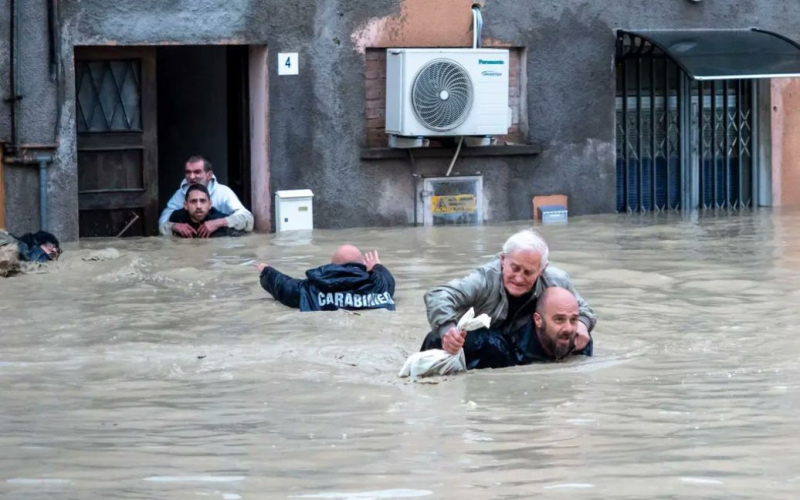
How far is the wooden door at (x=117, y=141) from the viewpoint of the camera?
15.4 meters

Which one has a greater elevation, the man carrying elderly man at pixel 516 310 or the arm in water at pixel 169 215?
the arm in water at pixel 169 215

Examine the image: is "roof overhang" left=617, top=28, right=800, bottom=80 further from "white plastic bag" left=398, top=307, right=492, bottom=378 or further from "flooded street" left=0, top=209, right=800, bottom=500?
"white plastic bag" left=398, top=307, right=492, bottom=378

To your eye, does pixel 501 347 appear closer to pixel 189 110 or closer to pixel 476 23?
pixel 476 23

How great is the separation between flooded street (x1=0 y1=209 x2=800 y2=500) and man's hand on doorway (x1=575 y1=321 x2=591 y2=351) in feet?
0.35

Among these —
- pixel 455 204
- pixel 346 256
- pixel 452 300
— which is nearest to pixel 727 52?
pixel 455 204

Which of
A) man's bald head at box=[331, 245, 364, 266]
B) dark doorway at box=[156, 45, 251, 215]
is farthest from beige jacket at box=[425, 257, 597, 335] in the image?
dark doorway at box=[156, 45, 251, 215]

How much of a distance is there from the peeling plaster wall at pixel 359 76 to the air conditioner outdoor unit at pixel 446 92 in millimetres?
389

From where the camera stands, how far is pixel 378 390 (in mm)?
7613

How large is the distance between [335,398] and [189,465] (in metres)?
1.71

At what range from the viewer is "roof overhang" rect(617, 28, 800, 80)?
15930mm

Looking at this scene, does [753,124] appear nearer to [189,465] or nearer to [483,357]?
[483,357]

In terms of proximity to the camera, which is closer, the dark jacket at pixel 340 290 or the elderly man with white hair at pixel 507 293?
the elderly man with white hair at pixel 507 293

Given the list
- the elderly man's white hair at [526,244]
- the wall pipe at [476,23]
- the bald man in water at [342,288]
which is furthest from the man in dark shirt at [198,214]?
the elderly man's white hair at [526,244]

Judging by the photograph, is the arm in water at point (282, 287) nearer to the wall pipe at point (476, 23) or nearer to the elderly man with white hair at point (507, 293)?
the elderly man with white hair at point (507, 293)
